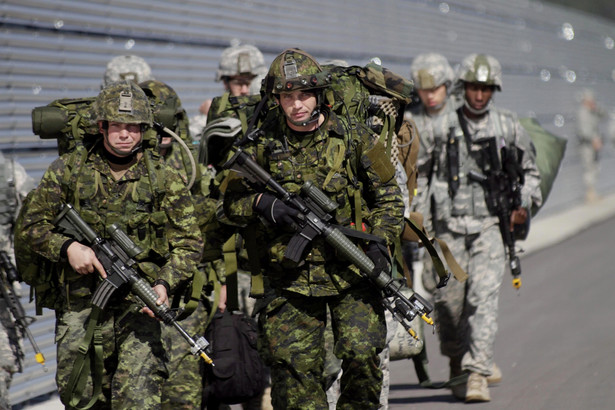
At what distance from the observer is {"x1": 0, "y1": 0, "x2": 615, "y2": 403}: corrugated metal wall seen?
7695 millimetres

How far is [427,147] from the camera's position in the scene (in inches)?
304

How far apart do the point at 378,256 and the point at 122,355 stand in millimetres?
1350

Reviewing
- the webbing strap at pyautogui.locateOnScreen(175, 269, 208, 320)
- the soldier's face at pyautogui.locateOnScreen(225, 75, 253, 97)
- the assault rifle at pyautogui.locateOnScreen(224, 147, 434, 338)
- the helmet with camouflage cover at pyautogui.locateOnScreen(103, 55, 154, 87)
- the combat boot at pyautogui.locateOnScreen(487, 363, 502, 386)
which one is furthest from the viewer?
the combat boot at pyautogui.locateOnScreen(487, 363, 502, 386)

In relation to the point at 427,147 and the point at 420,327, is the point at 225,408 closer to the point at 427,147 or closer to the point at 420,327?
the point at 420,327

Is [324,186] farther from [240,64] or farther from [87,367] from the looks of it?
[240,64]

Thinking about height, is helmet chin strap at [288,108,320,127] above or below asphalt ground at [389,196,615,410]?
above

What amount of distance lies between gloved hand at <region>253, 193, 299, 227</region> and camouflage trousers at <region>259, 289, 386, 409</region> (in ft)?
1.35

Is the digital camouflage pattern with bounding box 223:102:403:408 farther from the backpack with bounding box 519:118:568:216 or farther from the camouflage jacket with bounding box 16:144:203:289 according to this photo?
the backpack with bounding box 519:118:568:216

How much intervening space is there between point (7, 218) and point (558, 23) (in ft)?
63.5

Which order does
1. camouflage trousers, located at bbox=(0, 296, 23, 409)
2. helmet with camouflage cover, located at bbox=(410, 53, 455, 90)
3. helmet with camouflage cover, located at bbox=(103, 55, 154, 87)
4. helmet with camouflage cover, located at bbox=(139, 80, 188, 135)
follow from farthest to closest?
helmet with camouflage cover, located at bbox=(410, 53, 455, 90)
helmet with camouflage cover, located at bbox=(103, 55, 154, 87)
helmet with camouflage cover, located at bbox=(139, 80, 188, 135)
camouflage trousers, located at bbox=(0, 296, 23, 409)

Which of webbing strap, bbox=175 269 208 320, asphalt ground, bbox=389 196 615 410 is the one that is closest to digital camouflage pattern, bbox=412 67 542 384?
asphalt ground, bbox=389 196 615 410

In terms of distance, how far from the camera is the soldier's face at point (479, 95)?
304 inches

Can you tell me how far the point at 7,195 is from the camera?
5.98 meters

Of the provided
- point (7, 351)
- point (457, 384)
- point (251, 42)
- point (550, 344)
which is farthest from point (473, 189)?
point (251, 42)
